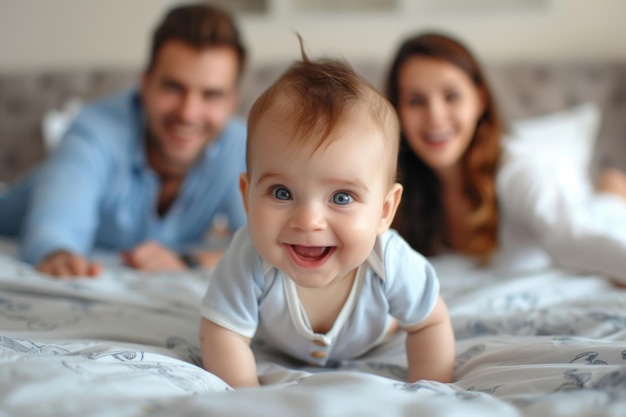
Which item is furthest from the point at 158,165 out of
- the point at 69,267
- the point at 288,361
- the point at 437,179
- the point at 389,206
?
the point at 389,206

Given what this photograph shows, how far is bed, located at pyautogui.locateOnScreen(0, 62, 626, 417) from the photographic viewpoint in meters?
0.66

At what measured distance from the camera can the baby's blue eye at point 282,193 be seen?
0.84 metres

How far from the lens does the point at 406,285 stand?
953mm

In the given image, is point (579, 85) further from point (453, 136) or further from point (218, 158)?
point (218, 158)

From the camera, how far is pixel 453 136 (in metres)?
1.63

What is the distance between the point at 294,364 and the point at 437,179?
882 millimetres

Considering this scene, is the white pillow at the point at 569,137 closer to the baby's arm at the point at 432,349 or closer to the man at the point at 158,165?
the man at the point at 158,165

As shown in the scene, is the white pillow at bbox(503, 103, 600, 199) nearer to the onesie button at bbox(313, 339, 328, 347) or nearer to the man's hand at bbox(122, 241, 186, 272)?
the man's hand at bbox(122, 241, 186, 272)

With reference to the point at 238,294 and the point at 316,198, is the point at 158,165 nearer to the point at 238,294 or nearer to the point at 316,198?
the point at 238,294

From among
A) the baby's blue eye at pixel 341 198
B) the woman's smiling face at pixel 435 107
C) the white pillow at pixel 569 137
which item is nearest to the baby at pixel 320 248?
the baby's blue eye at pixel 341 198

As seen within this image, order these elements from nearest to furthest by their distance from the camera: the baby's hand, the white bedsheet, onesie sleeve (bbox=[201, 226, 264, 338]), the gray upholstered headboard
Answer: the white bedsheet, onesie sleeve (bbox=[201, 226, 264, 338]), the baby's hand, the gray upholstered headboard

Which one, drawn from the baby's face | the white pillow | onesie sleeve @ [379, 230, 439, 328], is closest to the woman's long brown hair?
the white pillow

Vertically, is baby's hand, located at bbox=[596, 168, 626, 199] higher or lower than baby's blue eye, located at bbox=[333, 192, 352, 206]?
lower

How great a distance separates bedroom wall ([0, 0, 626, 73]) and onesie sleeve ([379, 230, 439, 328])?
176 centimetres
